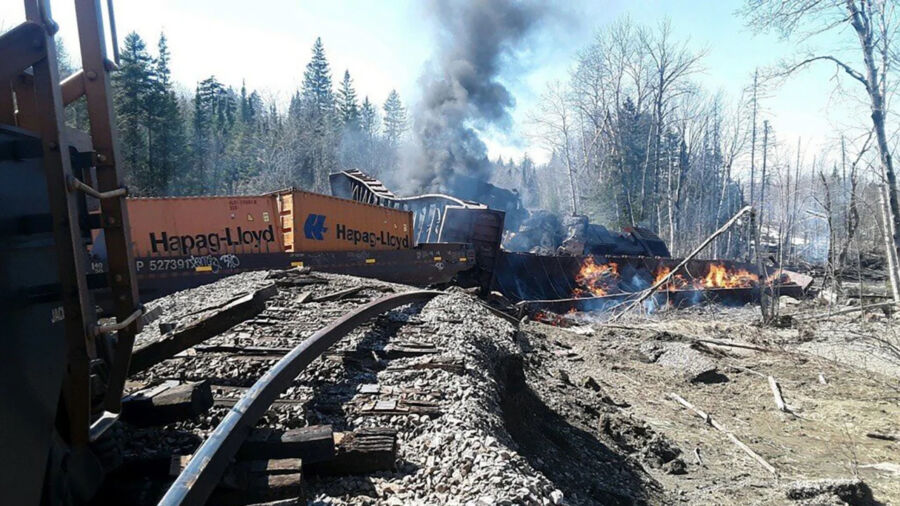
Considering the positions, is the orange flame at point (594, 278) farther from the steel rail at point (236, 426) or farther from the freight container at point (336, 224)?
the steel rail at point (236, 426)

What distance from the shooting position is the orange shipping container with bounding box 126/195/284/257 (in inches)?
504

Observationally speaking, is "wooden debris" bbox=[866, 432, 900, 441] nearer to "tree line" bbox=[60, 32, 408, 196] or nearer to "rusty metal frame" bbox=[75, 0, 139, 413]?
"rusty metal frame" bbox=[75, 0, 139, 413]

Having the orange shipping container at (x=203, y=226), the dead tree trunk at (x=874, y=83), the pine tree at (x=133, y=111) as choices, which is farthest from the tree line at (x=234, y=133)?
the dead tree trunk at (x=874, y=83)

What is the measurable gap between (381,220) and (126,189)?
46.6ft

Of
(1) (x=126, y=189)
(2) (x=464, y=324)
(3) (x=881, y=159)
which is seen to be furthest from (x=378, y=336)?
(3) (x=881, y=159)

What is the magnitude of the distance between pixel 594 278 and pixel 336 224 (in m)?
11.9

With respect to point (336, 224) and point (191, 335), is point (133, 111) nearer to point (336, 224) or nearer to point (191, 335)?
point (336, 224)

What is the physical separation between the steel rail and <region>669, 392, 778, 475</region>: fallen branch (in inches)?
209

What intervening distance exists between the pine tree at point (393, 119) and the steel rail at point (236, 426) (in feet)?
262

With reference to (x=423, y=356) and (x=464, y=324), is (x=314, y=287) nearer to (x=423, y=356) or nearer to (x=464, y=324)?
(x=464, y=324)

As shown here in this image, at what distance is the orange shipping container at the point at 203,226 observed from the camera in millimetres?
12789

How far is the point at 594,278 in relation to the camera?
2234 centimetres

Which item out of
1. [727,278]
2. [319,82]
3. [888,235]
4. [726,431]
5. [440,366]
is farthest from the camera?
[319,82]

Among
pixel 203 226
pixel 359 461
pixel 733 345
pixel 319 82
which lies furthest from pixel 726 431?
pixel 319 82
